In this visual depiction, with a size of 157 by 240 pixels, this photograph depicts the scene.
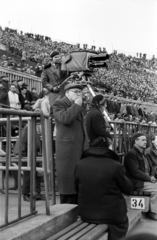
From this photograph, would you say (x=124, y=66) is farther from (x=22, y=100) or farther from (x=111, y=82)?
(x=22, y=100)

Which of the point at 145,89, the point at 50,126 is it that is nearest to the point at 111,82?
the point at 145,89

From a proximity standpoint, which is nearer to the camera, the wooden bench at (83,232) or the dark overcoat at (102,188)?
the wooden bench at (83,232)

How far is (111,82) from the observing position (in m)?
29.3

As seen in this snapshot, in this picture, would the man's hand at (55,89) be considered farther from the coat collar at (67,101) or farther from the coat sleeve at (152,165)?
the coat collar at (67,101)

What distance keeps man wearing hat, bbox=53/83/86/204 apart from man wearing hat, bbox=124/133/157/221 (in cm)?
138

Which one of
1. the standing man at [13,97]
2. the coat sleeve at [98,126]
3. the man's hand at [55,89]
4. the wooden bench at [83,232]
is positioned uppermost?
the standing man at [13,97]

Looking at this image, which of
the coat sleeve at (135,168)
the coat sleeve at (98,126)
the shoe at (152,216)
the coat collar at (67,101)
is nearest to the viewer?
the coat collar at (67,101)

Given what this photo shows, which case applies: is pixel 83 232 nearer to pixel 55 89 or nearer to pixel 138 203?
pixel 138 203

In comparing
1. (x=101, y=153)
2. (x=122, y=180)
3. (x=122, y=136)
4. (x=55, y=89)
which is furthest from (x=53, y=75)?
(x=122, y=180)

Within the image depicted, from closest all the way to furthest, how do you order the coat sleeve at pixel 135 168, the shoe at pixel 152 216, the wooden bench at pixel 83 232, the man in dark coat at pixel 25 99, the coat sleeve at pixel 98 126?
the wooden bench at pixel 83 232
the coat sleeve at pixel 98 126
the coat sleeve at pixel 135 168
the shoe at pixel 152 216
the man in dark coat at pixel 25 99

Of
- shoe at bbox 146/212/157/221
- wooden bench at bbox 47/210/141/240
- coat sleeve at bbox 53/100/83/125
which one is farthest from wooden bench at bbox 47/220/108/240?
shoe at bbox 146/212/157/221

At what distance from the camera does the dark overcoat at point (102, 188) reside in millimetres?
3365

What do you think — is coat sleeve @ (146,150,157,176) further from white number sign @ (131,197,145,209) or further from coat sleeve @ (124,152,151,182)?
white number sign @ (131,197,145,209)

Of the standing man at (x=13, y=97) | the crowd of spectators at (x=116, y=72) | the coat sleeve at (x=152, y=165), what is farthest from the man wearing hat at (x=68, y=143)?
the crowd of spectators at (x=116, y=72)
